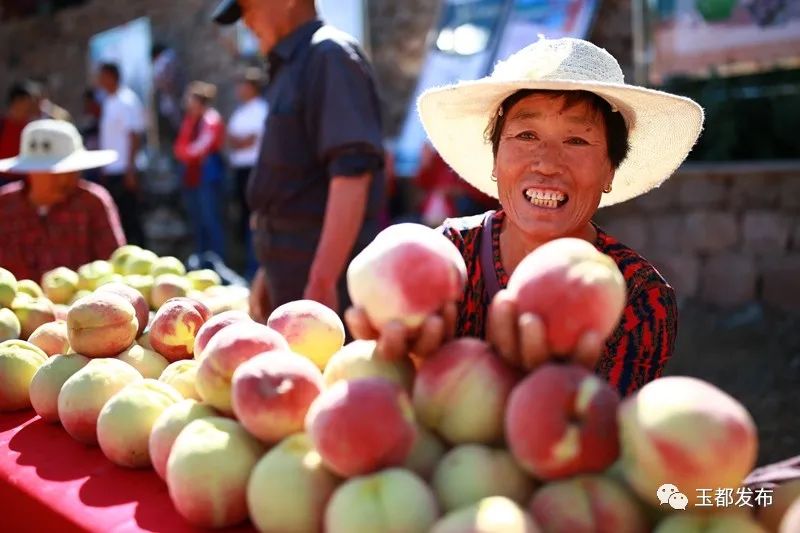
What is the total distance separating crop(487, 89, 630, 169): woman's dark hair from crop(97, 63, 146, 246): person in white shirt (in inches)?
237

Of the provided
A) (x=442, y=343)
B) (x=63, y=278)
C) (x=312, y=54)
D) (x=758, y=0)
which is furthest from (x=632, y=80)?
(x=442, y=343)

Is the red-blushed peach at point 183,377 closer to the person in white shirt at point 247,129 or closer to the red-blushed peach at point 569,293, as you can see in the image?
the red-blushed peach at point 569,293

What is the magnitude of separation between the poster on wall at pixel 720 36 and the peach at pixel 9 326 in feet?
15.8

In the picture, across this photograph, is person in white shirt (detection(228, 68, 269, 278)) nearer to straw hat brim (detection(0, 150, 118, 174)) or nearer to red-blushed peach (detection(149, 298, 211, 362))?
straw hat brim (detection(0, 150, 118, 174))

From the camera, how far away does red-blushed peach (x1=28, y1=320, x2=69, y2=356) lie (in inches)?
74.9

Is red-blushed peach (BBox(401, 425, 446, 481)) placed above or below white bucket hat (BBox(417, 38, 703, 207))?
below

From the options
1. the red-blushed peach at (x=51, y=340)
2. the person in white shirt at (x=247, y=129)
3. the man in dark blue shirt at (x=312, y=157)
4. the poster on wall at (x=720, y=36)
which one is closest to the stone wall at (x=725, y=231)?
the poster on wall at (x=720, y=36)

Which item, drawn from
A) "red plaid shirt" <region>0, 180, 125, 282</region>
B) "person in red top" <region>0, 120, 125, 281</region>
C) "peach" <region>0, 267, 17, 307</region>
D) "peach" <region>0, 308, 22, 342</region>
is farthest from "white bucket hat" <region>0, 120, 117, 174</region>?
"peach" <region>0, 308, 22, 342</region>

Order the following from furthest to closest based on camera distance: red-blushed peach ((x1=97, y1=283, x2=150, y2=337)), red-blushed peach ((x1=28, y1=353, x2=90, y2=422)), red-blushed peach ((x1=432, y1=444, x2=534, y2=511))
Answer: red-blushed peach ((x1=97, y1=283, x2=150, y2=337))
red-blushed peach ((x1=28, y1=353, x2=90, y2=422))
red-blushed peach ((x1=432, y1=444, x2=534, y2=511))

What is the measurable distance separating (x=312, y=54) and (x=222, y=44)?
22.7 ft

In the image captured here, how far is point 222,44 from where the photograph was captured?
30.0ft

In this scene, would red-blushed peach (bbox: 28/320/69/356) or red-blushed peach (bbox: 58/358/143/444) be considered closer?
red-blushed peach (bbox: 58/358/143/444)

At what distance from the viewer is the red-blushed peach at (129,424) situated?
1.36m

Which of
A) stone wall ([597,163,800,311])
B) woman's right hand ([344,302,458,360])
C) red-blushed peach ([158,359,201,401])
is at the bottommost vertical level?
stone wall ([597,163,800,311])
